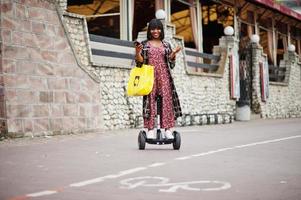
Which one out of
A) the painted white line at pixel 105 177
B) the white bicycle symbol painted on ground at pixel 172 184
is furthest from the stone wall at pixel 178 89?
the white bicycle symbol painted on ground at pixel 172 184

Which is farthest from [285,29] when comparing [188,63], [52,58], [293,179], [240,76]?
[293,179]

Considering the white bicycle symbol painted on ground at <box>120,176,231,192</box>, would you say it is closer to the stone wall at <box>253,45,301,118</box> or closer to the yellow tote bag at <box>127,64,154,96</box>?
the yellow tote bag at <box>127,64,154,96</box>

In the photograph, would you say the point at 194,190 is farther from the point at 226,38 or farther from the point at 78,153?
the point at 226,38

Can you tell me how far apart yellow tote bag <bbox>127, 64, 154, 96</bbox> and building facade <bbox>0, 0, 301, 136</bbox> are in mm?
4409

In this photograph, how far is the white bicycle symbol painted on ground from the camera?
4688mm

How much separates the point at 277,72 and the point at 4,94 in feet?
69.5

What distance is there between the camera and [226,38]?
22.7 meters

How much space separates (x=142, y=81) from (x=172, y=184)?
319 centimetres

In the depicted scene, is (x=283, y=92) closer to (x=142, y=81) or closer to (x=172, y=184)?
(x=142, y=81)

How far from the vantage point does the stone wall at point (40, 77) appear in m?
11.7

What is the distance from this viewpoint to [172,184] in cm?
489

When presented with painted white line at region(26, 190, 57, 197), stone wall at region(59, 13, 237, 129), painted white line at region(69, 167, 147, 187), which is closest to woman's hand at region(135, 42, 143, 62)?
painted white line at region(69, 167, 147, 187)

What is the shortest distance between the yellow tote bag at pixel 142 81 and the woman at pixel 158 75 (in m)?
0.32

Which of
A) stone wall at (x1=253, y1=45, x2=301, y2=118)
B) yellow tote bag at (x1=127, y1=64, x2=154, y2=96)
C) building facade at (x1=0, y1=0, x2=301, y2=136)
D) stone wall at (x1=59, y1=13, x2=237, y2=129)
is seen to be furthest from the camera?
stone wall at (x1=253, y1=45, x2=301, y2=118)
